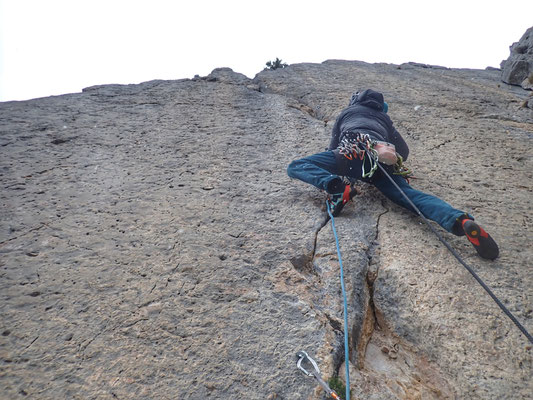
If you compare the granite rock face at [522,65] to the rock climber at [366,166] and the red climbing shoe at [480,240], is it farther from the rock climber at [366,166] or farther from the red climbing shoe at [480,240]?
the red climbing shoe at [480,240]

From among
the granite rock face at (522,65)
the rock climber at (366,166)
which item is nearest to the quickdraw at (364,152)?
the rock climber at (366,166)

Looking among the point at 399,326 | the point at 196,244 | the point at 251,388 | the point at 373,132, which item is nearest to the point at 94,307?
the point at 196,244

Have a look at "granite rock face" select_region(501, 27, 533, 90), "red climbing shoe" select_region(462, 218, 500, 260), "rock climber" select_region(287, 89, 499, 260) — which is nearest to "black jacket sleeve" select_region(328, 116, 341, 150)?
"rock climber" select_region(287, 89, 499, 260)

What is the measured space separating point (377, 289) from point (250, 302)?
2.51ft

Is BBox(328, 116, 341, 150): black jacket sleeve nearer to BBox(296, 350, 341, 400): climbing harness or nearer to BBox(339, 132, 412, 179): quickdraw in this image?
BBox(339, 132, 412, 179): quickdraw

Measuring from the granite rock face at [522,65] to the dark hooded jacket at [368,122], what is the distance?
12.7 feet

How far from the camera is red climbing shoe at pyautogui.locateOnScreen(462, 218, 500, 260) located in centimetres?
223

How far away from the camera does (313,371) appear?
176cm

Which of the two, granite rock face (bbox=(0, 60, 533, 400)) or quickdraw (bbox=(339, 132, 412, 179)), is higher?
quickdraw (bbox=(339, 132, 412, 179))

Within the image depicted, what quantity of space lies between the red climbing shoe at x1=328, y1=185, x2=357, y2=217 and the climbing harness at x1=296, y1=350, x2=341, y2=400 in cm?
119

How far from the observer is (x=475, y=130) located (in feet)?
13.1

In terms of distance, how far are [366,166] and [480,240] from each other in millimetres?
966

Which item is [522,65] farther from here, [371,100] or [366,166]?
[366,166]

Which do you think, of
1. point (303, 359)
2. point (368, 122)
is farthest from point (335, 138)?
point (303, 359)
